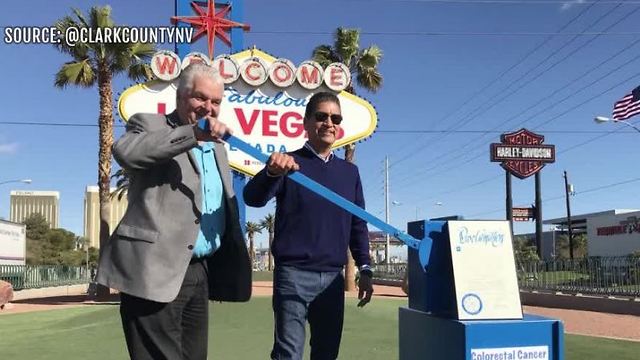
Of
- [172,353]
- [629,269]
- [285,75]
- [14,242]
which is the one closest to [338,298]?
[172,353]

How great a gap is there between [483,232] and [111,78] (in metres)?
21.3

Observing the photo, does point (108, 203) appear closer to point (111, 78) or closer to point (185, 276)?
point (111, 78)

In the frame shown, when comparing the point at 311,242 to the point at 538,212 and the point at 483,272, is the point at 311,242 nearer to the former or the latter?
the point at 483,272

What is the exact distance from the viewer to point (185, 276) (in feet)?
8.36

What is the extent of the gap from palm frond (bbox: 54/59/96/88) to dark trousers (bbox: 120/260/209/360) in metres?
21.0

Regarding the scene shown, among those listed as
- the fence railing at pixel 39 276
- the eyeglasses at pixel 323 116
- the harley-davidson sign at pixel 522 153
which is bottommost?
the fence railing at pixel 39 276

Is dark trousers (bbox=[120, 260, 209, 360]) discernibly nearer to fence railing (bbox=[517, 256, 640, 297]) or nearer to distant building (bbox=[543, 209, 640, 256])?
fence railing (bbox=[517, 256, 640, 297])

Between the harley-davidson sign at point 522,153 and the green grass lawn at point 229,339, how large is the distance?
23.4 metres

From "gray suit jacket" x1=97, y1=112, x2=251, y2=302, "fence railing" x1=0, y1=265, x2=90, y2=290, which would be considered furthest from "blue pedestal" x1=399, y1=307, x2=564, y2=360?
"fence railing" x1=0, y1=265, x2=90, y2=290

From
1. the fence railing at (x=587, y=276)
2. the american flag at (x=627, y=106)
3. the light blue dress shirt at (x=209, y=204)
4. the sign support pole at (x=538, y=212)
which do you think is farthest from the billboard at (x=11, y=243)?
the light blue dress shirt at (x=209, y=204)

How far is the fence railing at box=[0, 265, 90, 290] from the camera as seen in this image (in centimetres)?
2661

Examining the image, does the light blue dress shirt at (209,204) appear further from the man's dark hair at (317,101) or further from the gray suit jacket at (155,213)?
the man's dark hair at (317,101)

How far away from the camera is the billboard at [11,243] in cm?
3363

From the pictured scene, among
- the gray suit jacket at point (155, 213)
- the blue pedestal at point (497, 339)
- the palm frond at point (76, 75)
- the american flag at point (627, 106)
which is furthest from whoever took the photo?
the american flag at point (627, 106)
